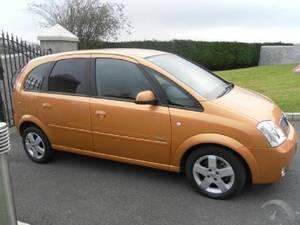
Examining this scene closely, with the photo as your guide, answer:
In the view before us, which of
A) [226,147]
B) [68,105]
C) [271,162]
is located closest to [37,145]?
[68,105]

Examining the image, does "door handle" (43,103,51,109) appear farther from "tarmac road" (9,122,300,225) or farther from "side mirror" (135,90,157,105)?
"side mirror" (135,90,157,105)

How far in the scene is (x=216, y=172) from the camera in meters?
4.14

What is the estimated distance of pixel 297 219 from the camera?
12.4ft

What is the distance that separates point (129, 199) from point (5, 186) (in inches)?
67.4

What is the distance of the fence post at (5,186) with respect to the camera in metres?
2.76

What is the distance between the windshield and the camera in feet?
14.8

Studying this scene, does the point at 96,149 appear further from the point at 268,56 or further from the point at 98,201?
the point at 268,56

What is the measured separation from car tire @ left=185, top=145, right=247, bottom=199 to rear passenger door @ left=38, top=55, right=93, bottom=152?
142cm

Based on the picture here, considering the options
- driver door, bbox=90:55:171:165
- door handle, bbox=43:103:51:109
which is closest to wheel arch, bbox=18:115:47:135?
door handle, bbox=43:103:51:109

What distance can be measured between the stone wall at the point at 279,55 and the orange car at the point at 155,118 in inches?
685

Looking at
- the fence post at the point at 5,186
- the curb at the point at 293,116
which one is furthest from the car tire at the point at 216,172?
the curb at the point at 293,116

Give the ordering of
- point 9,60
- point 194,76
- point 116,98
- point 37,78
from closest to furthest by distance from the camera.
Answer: point 116,98 < point 194,76 < point 37,78 < point 9,60

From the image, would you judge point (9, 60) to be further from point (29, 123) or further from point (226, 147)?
point (226, 147)

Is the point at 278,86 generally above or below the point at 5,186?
below
